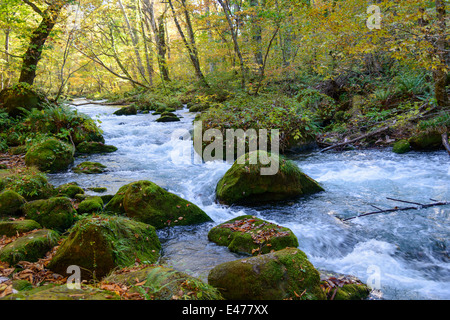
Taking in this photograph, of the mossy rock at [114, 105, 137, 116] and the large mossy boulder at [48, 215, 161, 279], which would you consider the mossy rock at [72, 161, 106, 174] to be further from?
the mossy rock at [114, 105, 137, 116]

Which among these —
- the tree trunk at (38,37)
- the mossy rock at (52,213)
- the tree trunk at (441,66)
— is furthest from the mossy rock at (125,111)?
the tree trunk at (441,66)

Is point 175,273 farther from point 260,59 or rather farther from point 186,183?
point 260,59

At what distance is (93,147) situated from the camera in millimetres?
10125

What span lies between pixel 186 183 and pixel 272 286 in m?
4.68

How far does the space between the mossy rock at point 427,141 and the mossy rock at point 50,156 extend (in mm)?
10544

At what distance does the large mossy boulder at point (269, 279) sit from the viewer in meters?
2.72

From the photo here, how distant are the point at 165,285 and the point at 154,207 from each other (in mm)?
2702

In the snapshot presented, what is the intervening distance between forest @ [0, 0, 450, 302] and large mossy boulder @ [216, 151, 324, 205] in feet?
0.10

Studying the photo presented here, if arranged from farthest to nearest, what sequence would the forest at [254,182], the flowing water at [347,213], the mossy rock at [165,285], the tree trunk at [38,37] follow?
the tree trunk at [38,37] < the flowing water at [347,213] < the forest at [254,182] < the mossy rock at [165,285]

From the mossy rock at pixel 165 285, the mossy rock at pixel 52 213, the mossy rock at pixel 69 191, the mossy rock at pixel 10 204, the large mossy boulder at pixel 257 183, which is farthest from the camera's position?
the large mossy boulder at pixel 257 183

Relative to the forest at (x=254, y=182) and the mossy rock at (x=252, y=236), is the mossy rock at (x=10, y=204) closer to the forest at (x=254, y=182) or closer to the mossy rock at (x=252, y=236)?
the forest at (x=254, y=182)

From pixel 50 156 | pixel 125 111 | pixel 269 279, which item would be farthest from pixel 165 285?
pixel 125 111

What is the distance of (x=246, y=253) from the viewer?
398cm

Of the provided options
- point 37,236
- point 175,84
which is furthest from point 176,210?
point 175,84
